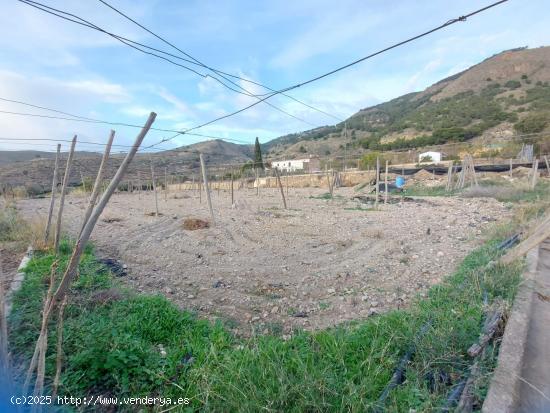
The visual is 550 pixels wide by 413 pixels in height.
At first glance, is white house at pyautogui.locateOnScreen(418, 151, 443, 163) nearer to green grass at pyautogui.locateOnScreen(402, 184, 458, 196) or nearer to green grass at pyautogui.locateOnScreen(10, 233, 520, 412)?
green grass at pyautogui.locateOnScreen(402, 184, 458, 196)

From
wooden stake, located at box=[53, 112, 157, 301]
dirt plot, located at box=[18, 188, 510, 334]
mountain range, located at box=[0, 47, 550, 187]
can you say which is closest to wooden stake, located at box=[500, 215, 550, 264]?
dirt plot, located at box=[18, 188, 510, 334]

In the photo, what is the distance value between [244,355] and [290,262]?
3.19m

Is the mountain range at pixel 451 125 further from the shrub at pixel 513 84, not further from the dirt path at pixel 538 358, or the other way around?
the dirt path at pixel 538 358

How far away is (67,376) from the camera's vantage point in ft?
6.91

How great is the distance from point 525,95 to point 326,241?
54.6m

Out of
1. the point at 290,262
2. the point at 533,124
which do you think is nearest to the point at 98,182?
the point at 290,262

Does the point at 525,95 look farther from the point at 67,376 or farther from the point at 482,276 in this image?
the point at 67,376

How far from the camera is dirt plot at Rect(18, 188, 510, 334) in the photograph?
3.70 metres

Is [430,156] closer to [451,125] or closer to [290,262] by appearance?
[451,125]

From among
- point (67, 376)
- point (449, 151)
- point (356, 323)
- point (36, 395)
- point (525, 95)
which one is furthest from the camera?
point (525, 95)

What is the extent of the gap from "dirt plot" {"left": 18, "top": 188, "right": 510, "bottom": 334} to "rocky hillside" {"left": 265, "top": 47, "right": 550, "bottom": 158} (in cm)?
2894

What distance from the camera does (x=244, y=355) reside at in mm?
2318

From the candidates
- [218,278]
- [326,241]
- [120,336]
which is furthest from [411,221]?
[120,336]

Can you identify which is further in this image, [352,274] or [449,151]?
[449,151]
